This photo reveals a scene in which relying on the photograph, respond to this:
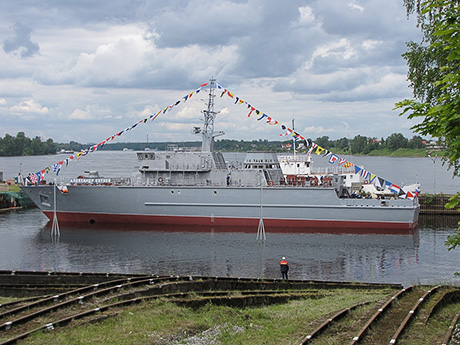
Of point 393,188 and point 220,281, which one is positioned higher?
point 393,188

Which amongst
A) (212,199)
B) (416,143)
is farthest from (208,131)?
(416,143)

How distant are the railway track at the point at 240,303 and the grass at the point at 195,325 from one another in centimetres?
36

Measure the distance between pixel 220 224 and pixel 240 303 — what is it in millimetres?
23820

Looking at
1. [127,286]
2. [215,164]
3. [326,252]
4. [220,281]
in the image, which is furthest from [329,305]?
[215,164]

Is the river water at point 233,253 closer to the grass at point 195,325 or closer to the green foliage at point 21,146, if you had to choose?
the grass at point 195,325

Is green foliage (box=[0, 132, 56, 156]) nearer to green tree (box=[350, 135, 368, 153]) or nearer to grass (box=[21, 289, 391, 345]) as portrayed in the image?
green tree (box=[350, 135, 368, 153])

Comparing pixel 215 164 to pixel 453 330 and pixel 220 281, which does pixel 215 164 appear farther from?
pixel 453 330

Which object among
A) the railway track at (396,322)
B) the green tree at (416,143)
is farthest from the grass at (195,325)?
the green tree at (416,143)

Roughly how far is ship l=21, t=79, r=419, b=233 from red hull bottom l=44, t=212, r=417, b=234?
0.07 m

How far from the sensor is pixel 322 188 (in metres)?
38.2

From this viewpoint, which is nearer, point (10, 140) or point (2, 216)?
point (2, 216)

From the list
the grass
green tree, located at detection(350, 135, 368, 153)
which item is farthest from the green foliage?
the grass

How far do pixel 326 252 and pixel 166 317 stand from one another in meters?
19.4

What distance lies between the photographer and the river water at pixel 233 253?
2581 centimetres
